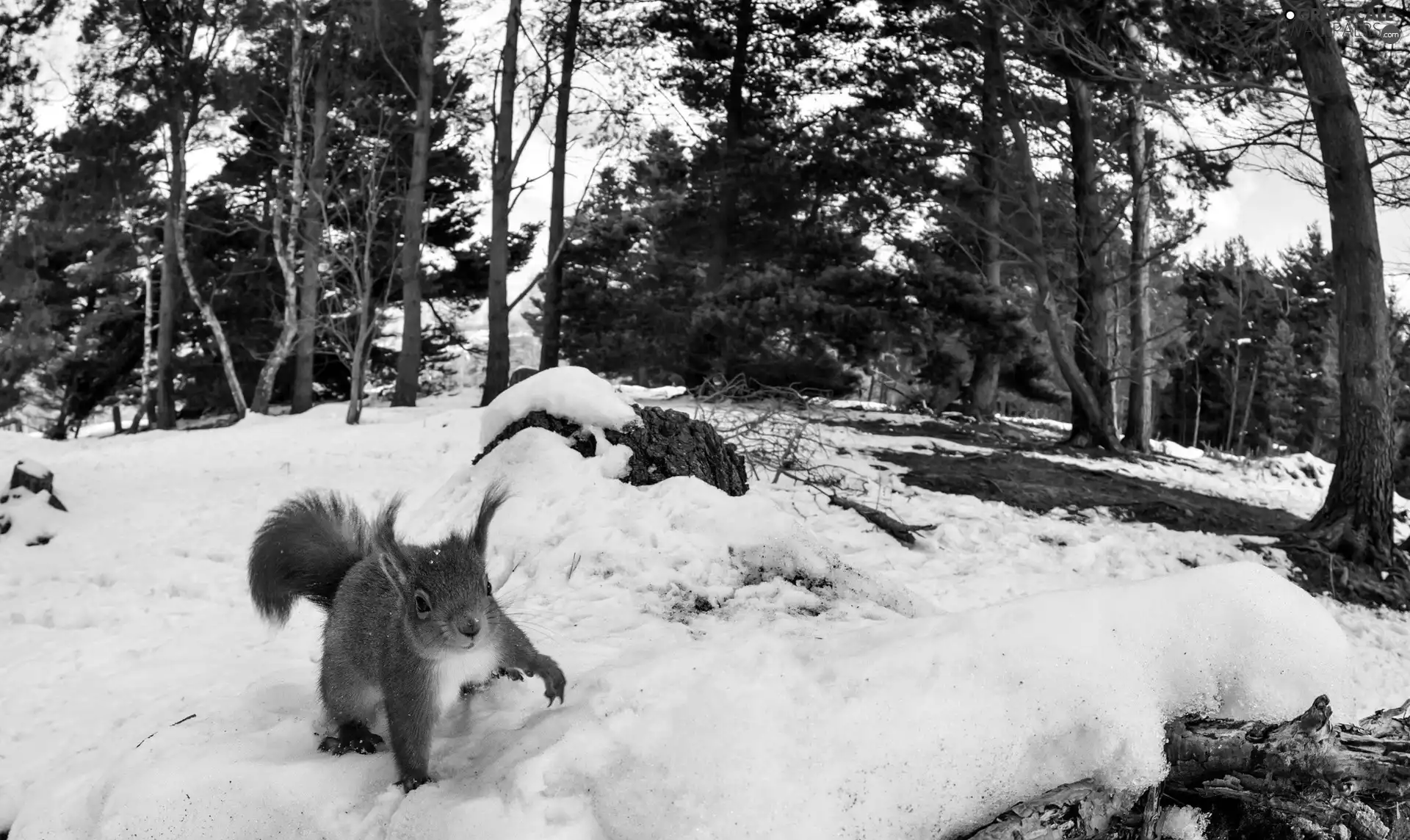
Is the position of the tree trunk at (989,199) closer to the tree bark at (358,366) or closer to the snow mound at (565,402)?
the snow mound at (565,402)

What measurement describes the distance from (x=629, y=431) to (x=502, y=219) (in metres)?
9.13

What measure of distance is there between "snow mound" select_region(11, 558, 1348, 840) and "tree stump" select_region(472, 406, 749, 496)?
7.91 feet

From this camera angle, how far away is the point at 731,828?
1644 millimetres

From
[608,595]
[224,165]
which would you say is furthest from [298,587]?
[224,165]

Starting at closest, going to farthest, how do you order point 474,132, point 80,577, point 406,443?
point 80,577
point 406,443
point 474,132

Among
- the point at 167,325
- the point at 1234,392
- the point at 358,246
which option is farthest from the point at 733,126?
the point at 1234,392

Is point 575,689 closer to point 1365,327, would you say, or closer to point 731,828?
point 731,828

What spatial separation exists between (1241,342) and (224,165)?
1065 inches

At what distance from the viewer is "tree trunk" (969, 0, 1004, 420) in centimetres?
1132

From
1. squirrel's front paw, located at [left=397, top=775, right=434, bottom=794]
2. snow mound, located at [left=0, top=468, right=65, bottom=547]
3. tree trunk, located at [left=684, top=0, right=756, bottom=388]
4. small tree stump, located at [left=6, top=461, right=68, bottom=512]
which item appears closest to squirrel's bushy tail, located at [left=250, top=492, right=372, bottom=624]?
squirrel's front paw, located at [left=397, top=775, right=434, bottom=794]

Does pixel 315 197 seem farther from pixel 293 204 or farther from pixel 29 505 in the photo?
pixel 29 505

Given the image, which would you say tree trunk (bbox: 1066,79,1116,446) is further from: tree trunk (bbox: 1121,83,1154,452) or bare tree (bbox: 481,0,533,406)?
bare tree (bbox: 481,0,533,406)

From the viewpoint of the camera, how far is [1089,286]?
36.2ft

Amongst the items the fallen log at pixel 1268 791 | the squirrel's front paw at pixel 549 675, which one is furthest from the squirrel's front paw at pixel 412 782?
the fallen log at pixel 1268 791
